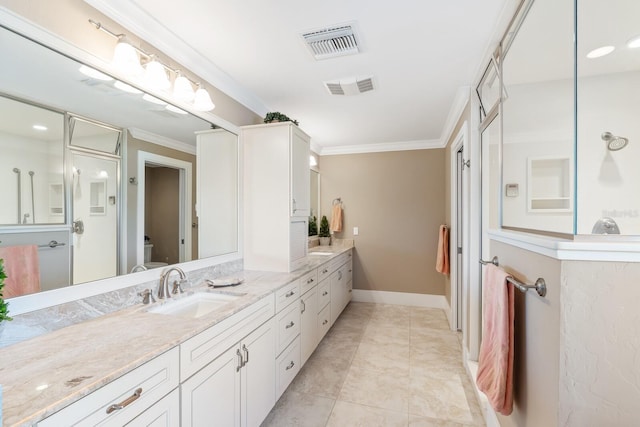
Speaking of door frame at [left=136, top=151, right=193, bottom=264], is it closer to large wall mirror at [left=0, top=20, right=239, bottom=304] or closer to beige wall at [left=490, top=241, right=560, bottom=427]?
large wall mirror at [left=0, top=20, right=239, bottom=304]

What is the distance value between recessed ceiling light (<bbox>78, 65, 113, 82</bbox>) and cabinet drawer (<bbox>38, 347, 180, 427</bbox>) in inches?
53.3

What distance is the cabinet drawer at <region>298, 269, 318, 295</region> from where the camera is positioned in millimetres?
2370

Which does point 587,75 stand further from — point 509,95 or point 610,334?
point 610,334

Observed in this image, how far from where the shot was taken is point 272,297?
1.87 m

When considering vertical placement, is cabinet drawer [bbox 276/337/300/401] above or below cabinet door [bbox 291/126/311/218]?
below

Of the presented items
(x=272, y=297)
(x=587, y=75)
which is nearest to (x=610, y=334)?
(x=587, y=75)

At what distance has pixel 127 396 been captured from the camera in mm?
909

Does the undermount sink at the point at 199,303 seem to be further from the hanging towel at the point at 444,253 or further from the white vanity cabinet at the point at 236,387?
the hanging towel at the point at 444,253

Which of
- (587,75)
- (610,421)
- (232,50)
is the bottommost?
(610,421)

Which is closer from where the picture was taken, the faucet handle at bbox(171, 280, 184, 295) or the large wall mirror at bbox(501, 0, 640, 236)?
the large wall mirror at bbox(501, 0, 640, 236)

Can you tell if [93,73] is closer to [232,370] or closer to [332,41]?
[332,41]

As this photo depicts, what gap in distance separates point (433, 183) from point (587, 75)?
2.84m

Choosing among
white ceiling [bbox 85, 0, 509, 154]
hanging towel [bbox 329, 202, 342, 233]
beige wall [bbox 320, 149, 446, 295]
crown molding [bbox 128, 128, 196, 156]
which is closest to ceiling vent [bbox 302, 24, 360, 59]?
white ceiling [bbox 85, 0, 509, 154]

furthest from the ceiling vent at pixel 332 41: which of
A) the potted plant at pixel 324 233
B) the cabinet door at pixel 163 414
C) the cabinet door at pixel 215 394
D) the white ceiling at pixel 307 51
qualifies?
the potted plant at pixel 324 233
